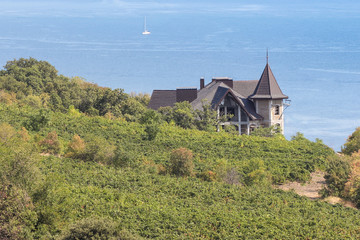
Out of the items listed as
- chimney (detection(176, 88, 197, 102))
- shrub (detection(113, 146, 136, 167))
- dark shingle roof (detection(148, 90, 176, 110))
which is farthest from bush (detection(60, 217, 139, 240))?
dark shingle roof (detection(148, 90, 176, 110))

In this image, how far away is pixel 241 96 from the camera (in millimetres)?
55531

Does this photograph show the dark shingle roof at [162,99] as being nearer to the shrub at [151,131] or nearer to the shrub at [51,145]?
the shrub at [151,131]

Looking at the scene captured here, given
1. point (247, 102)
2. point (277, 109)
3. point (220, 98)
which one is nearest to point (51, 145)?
point (220, 98)

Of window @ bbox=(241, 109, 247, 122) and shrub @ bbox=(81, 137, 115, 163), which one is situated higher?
window @ bbox=(241, 109, 247, 122)

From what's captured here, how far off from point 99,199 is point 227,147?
50.4ft

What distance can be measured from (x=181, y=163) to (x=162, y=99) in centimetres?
2989

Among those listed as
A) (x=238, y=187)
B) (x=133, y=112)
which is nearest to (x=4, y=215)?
(x=238, y=187)

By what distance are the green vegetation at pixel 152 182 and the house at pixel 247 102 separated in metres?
7.67

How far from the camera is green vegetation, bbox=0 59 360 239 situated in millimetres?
19469

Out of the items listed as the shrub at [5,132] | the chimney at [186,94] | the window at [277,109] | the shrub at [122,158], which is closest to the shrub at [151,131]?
the shrub at [122,158]

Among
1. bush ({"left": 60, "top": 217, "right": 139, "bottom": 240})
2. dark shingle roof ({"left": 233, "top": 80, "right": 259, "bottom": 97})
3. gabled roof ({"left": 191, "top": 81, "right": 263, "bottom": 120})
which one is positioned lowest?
bush ({"left": 60, "top": 217, "right": 139, "bottom": 240})

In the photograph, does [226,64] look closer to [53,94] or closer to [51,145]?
[53,94]

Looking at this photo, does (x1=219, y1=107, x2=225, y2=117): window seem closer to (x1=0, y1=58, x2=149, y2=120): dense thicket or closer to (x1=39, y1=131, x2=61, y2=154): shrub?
(x1=0, y1=58, x2=149, y2=120): dense thicket

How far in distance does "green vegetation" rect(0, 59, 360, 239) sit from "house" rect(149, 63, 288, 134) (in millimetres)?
7673
